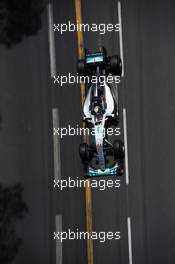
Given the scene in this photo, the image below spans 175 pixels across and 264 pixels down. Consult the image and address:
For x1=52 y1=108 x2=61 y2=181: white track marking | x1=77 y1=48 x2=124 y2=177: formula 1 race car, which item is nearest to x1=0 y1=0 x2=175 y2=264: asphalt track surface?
x1=52 y1=108 x2=61 y2=181: white track marking

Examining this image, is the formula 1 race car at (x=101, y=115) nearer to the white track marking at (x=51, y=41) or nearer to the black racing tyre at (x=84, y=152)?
the black racing tyre at (x=84, y=152)

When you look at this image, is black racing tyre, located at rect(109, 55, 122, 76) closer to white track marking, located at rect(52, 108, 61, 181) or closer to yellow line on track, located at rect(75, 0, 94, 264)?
yellow line on track, located at rect(75, 0, 94, 264)

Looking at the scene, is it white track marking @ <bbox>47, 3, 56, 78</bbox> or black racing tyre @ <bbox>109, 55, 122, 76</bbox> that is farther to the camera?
white track marking @ <bbox>47, 3, 56, 78</bbox>

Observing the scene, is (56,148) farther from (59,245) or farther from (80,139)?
(59,245)

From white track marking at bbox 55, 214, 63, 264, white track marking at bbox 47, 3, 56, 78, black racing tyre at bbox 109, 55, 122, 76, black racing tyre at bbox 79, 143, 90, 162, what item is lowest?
Result: white track marking at bbox 55, 214, 63, 264

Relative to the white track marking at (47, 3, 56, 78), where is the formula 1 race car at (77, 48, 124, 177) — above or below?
below
